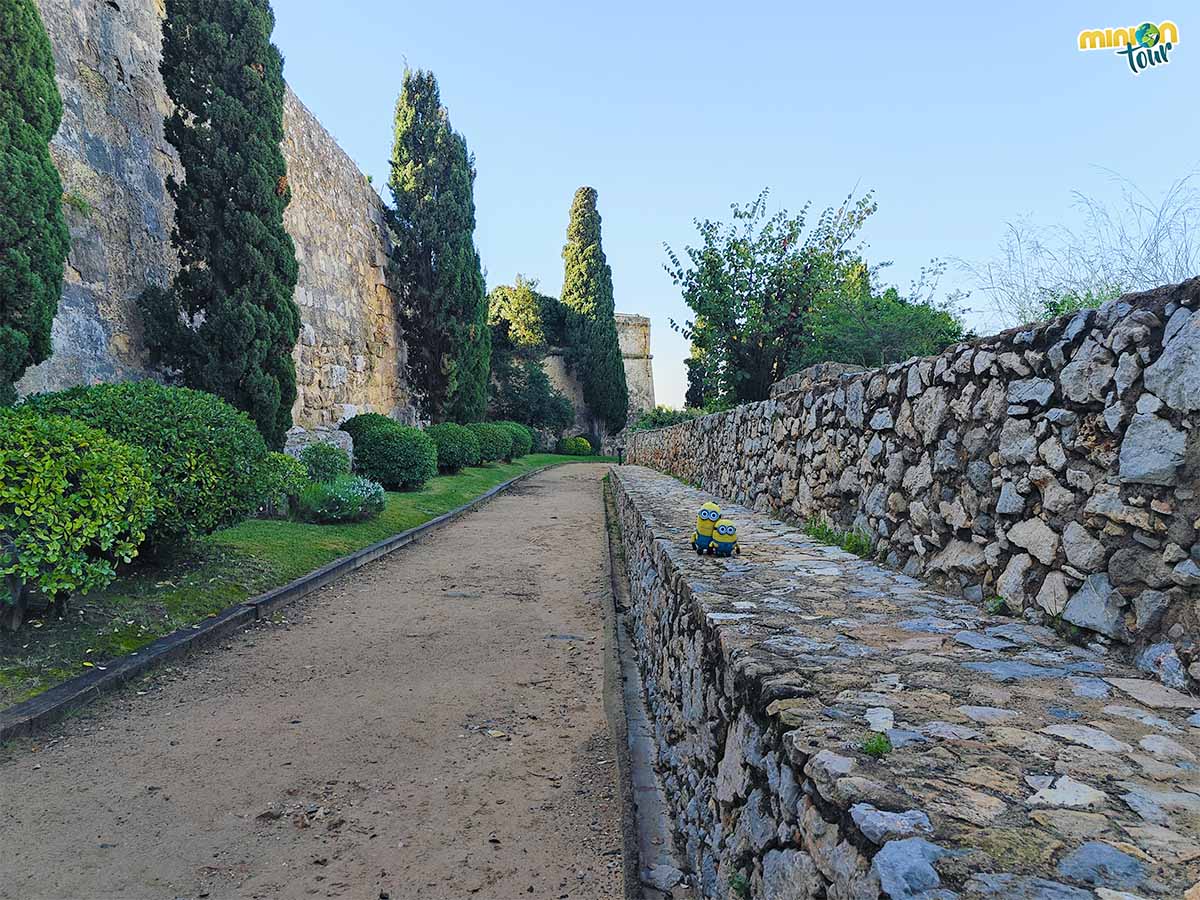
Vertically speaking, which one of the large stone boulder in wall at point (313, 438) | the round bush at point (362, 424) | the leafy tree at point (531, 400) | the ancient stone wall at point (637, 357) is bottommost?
the large stone boulder in wall at point (313, 438)

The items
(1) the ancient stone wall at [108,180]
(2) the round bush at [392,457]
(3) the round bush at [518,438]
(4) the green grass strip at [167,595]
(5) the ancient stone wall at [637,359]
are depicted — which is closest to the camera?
(4) the green grass strip at [167,595]

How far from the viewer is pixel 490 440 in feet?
63.3

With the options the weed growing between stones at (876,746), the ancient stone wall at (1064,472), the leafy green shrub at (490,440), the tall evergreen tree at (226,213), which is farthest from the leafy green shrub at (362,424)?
the weed growing between stones at (876,746)

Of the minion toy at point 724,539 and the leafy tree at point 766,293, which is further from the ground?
the leafy tree at point 766,293

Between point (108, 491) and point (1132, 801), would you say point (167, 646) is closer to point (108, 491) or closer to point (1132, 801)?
point (108, 491)

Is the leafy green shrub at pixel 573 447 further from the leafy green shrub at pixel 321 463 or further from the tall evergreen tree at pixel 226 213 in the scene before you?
the tall evergreen tree at pixel 226 213

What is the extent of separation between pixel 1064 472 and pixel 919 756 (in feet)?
4.07

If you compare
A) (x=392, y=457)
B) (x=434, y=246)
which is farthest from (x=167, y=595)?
(x=434, y=246)

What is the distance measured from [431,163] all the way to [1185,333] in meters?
19.6

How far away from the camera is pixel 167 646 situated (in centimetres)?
415

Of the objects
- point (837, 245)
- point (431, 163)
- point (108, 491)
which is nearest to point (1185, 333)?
point (108, 491)

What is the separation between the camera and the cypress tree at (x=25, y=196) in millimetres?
5195

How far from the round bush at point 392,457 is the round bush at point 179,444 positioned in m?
6.38

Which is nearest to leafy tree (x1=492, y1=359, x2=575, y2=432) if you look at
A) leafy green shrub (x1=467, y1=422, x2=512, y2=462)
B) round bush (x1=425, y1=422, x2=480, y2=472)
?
leafy green shrub (x1=467, y1=422, x2=512, y2=462)
